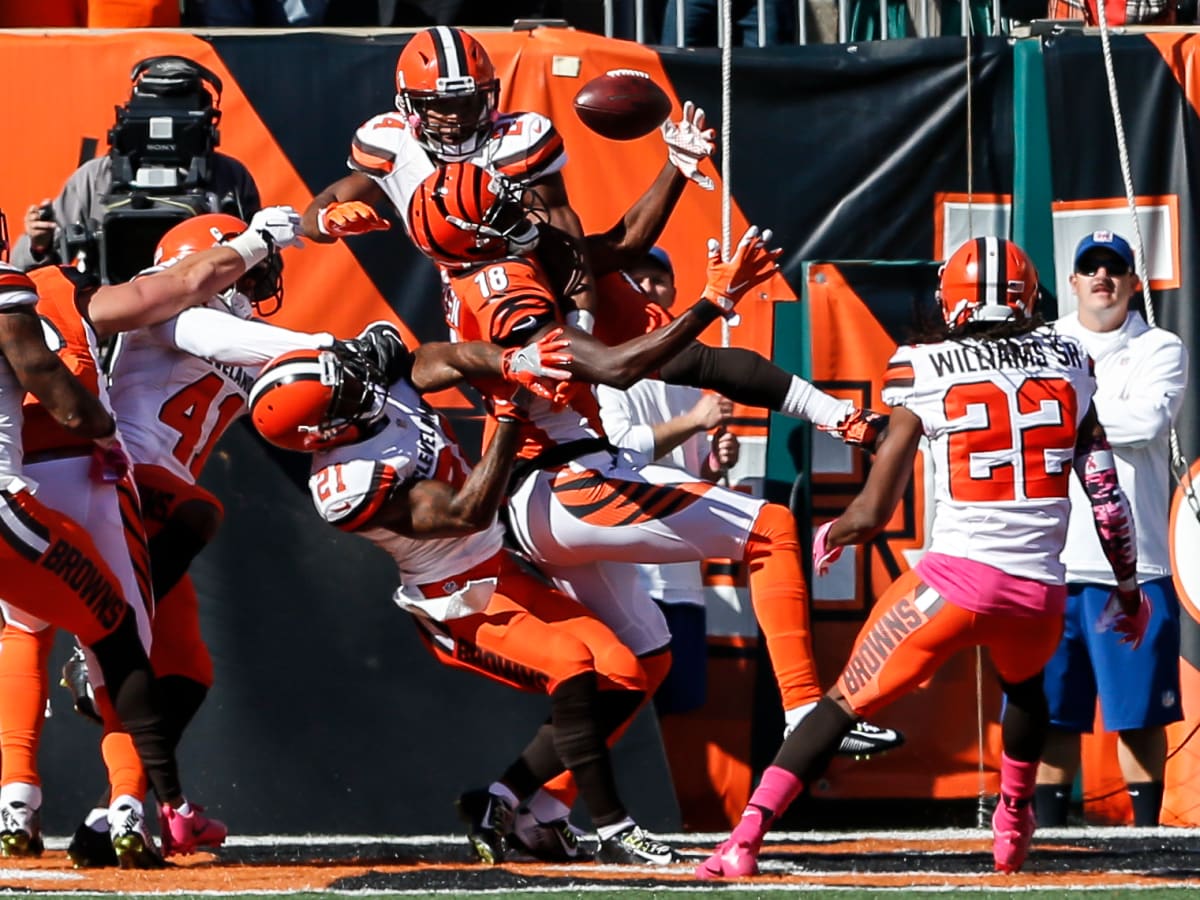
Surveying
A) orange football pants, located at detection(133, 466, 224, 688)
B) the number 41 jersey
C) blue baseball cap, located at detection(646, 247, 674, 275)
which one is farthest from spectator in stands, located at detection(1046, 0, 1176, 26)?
orange football pants, located at detection(133, 466, 224, 688)

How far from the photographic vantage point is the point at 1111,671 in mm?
6543

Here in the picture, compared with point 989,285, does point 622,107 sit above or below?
above

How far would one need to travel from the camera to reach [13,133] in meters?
6.88

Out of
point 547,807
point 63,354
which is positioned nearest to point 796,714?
point 547,807

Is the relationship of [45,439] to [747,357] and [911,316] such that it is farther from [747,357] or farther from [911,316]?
[911,316]

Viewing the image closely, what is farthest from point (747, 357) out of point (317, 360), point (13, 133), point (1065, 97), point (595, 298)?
point (13, 133)

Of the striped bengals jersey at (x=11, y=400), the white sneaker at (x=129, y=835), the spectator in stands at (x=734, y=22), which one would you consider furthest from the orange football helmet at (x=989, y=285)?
the white sneaker at (x=129, y=835)

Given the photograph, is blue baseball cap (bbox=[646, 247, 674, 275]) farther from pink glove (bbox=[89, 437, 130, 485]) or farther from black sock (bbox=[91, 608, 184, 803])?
black sock (bbox=[91, 608, 184, 803])

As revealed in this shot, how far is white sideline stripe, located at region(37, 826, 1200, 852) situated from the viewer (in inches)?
253

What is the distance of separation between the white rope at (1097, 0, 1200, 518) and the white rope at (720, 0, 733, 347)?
1173 mm

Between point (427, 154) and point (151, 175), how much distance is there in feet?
2.91

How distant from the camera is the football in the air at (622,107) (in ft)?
19.7

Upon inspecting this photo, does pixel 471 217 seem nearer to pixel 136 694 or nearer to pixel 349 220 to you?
pixel 349 220

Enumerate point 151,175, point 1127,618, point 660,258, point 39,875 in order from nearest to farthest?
point 39,875 → point 1127,618 → point 151,175 → point 660,258
